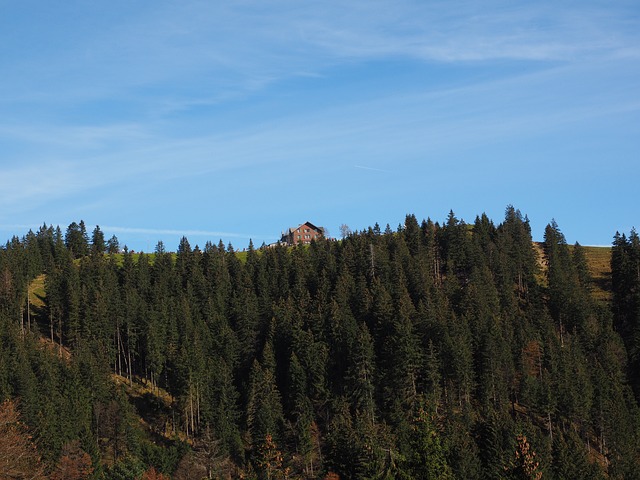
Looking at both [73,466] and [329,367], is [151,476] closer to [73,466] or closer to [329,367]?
[73,466]

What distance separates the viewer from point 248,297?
153m

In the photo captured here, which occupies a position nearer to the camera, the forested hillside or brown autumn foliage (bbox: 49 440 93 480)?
brown autumn foliage (bbox: 49 440 93 480)

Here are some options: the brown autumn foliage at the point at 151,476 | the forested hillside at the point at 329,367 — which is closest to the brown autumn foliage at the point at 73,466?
the forested hillside at the point at 329,367

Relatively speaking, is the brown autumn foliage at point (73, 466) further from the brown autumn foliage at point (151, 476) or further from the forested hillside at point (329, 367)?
the brown autumn foliage at point (151, 476)

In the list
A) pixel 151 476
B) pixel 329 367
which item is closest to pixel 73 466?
pixel 151 476

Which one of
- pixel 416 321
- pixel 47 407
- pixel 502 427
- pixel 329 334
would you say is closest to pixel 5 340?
pixel 47 407

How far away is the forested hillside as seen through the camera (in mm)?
86812

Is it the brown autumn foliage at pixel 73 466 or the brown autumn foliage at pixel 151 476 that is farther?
the brown autumn foliage at pixel 73 466

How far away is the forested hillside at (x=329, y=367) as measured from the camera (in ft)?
285

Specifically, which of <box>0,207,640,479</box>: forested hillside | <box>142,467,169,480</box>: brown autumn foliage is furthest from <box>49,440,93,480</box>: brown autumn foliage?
<box>142,467,169,480</box>: brown autumn foliage

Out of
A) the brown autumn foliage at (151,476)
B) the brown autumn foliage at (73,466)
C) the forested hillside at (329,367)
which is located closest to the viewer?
the brown autumn foliage at (151,476)

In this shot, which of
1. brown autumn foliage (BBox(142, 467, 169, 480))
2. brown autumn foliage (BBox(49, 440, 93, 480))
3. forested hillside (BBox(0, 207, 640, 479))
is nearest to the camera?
brown autumn foliage (BBox(142, 467, 169, 480))

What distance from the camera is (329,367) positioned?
122m

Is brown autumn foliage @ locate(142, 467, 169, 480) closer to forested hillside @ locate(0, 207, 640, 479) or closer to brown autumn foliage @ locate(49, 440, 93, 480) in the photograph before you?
forested hillside @ locate(0, 207, 640, 479)
